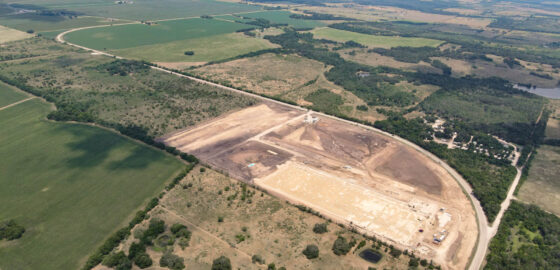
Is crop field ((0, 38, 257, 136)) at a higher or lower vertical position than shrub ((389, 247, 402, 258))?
higher

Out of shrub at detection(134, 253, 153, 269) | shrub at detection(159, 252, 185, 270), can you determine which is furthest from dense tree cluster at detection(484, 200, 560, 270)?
shrub at detection(134, 253, 153, 269)

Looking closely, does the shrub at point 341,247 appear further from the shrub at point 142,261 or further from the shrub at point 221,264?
Result: the shrub at point 142,261

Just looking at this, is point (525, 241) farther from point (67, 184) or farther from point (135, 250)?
point (67, 184)

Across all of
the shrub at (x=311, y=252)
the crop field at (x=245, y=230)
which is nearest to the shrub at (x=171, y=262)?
the crop field at (x=245, y=230)

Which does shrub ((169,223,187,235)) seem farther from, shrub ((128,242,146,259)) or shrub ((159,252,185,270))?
shrub ((159,252,185,270))

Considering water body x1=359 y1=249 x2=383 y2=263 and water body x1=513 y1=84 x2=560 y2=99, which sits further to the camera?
water body x1=513 y1=84 x2=560 y2=99

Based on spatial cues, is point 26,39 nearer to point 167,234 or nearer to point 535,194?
point 167,234

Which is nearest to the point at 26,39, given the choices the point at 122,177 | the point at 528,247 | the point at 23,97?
the point at 23,97
